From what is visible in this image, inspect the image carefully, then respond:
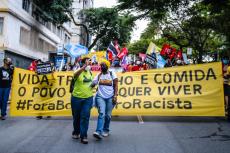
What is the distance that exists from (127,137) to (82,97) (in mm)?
1399

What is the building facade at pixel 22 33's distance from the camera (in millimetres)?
27969

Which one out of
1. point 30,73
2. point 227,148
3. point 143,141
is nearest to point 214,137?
point 227,148

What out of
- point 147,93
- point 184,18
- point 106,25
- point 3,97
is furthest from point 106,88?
point 106,25

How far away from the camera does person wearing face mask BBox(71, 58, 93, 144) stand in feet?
24.8

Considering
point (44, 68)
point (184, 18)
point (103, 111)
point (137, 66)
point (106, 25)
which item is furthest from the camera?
point (106, 25)

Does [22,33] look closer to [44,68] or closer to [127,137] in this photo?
[44,68]

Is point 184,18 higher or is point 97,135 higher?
point 184,18

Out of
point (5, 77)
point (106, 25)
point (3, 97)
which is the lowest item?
point (3, 97)

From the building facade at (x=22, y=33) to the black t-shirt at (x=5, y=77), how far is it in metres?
14.6

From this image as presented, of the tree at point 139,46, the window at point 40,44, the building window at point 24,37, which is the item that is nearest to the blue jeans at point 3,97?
the building window at point 24,37

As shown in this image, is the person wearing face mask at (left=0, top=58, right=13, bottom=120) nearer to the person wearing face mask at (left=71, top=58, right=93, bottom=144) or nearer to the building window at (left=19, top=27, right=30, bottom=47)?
the person wearing face mask at (left=71, top=58, right=93, bottom=144)

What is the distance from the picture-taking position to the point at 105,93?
810 cm

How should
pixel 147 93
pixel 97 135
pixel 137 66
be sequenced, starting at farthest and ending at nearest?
pixel 137 66 → pixel 147 93 → pixel 97 135

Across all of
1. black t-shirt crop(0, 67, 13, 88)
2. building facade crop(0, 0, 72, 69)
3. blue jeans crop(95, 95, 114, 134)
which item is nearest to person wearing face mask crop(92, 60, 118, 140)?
blue jeans crop(95, 95, 114, 134)
